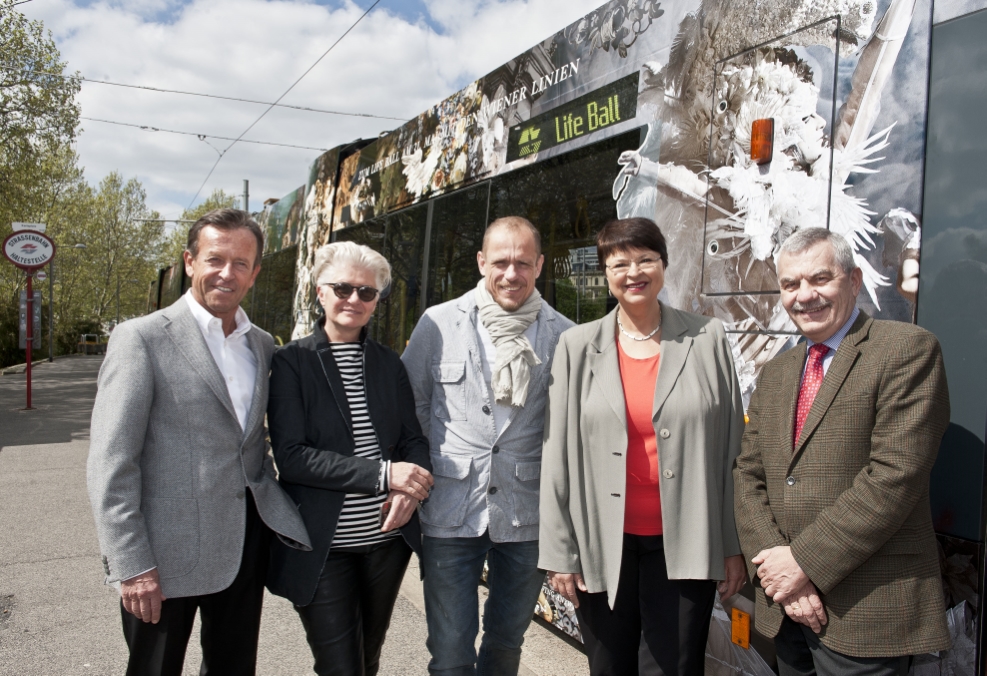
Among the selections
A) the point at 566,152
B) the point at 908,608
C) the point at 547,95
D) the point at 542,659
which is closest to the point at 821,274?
the point at 908,608

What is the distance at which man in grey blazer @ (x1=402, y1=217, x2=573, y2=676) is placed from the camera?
2471 millimetres

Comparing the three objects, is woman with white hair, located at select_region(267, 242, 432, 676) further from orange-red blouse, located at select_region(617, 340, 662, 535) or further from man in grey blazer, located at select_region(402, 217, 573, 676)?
orange-red blouse, located at select_region(617, 340, 662, 535)

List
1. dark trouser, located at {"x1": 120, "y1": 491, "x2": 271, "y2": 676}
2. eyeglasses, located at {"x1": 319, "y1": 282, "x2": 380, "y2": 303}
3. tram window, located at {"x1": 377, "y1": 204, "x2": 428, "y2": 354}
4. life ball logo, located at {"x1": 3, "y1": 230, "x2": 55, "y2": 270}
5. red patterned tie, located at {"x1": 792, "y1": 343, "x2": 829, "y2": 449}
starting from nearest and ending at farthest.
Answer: red patterned tie, located at {"x1": 792, "y1": 343, "x2": 829, "y2": 449}
dark trouser, located at {"x1": 120, "y1": 491, "x2": 271, "y2": 676}
eyeglasses, located at {"x1": 319, "y1": 282, "x2": 380, "y2": 303}
tram window, located at {"x1": 377, "y1": 204, "x2": 428, "y2": 354}
life ball logo, located at {"x1": 3, "y1": 230, "x2": 55, "y2": 270}

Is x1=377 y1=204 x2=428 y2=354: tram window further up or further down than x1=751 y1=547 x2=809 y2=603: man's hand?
further up

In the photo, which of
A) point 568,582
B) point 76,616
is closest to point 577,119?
point 568,582

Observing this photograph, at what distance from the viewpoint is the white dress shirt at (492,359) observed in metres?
2.51

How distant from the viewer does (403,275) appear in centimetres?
525

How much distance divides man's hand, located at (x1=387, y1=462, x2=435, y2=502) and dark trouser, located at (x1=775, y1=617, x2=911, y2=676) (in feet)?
3.55

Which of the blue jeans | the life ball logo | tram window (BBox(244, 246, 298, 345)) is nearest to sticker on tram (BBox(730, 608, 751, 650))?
the blue jeans

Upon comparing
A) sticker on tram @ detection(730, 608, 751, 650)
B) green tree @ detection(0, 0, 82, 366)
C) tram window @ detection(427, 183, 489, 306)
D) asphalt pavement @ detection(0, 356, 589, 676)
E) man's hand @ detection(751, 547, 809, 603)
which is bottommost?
asphalt pavement @ detection(0, 356, 589, 676)

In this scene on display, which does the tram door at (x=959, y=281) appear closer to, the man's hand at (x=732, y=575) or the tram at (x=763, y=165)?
the tram at (x=763, y=165)

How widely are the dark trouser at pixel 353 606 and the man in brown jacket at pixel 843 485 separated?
110 cm

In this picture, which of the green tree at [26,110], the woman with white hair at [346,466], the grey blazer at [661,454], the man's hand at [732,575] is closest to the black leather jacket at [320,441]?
the woman with white hair at [346,466]

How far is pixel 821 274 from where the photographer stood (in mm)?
1952
